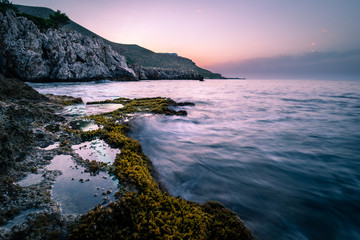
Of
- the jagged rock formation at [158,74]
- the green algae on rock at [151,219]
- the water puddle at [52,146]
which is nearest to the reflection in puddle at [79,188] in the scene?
the green algae on rock at [151,219]

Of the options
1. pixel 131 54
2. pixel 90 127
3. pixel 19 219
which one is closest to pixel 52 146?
pixel 90 127

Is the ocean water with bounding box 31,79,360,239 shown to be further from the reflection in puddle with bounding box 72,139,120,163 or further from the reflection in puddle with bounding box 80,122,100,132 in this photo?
the reflection in puddle with bounding box 80,122,100,132

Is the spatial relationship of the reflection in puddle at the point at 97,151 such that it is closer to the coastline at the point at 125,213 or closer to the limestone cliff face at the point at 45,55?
the coastline at the point at 125,213

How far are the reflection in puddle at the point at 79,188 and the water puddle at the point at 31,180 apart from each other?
0.31 m

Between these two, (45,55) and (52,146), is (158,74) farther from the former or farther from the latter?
(52,146)

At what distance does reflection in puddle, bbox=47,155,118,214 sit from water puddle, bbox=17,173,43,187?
310 millimetres

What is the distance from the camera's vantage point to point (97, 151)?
479 centimetres

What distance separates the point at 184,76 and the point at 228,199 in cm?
10284

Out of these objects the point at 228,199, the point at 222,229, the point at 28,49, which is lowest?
the point at 228,199

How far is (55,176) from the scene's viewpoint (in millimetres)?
3420

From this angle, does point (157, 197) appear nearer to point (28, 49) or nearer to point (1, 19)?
point (28, 49)

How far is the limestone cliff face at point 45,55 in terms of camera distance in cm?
3167

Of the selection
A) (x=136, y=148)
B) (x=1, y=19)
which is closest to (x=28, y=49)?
(x=1, y=19)

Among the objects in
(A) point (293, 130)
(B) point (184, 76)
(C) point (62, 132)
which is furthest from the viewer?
(B) point (184, 76)
